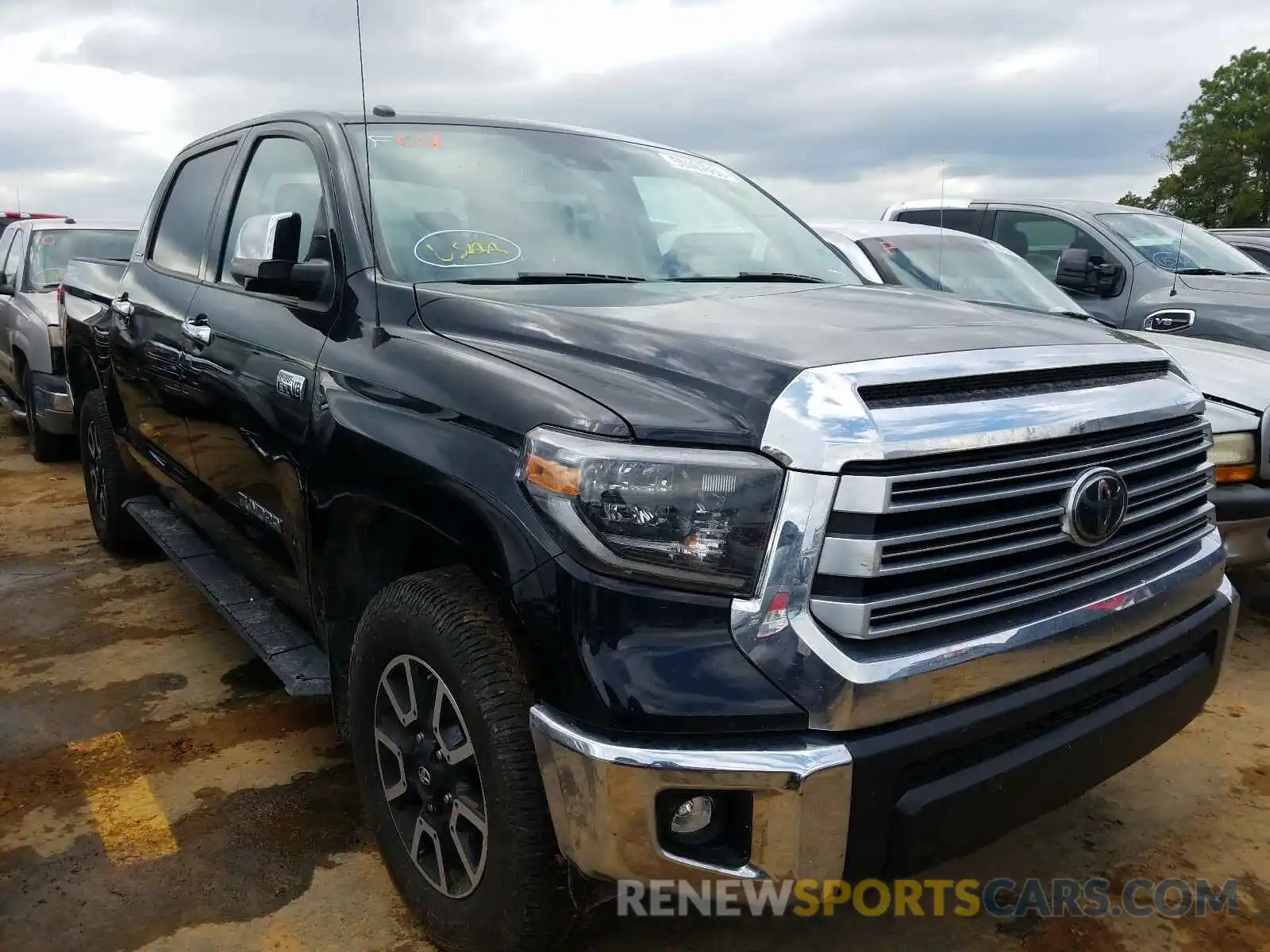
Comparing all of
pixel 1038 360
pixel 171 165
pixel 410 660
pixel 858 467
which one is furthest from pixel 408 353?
pixel 171 165

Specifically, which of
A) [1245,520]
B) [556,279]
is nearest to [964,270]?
[1245,520]

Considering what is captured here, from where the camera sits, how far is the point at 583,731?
171 cm

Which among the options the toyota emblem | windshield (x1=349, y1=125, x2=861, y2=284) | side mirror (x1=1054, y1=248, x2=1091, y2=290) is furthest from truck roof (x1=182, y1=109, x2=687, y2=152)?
side mirror (x1=1054, y1=248, x2=1091, y2=290)

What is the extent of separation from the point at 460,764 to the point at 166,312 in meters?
2.40

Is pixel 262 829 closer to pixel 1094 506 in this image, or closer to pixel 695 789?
pixel 695 789

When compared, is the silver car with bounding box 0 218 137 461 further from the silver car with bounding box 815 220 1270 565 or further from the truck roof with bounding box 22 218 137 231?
the silver car with bounding box 815 220 1270 565

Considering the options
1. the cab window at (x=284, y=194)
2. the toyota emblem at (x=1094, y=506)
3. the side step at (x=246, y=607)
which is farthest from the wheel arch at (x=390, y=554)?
the toyota emblem at (x=1094, y=506)

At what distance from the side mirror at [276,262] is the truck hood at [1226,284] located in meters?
5.33

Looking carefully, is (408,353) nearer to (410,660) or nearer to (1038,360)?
(410,660)

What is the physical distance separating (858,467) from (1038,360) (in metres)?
0.54

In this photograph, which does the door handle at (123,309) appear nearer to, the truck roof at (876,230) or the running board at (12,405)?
the truck roof at (876,230)

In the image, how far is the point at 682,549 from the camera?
1714 millimetres

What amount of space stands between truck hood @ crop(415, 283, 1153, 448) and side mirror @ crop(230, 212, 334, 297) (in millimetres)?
331

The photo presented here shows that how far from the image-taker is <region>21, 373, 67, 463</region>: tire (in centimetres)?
734
